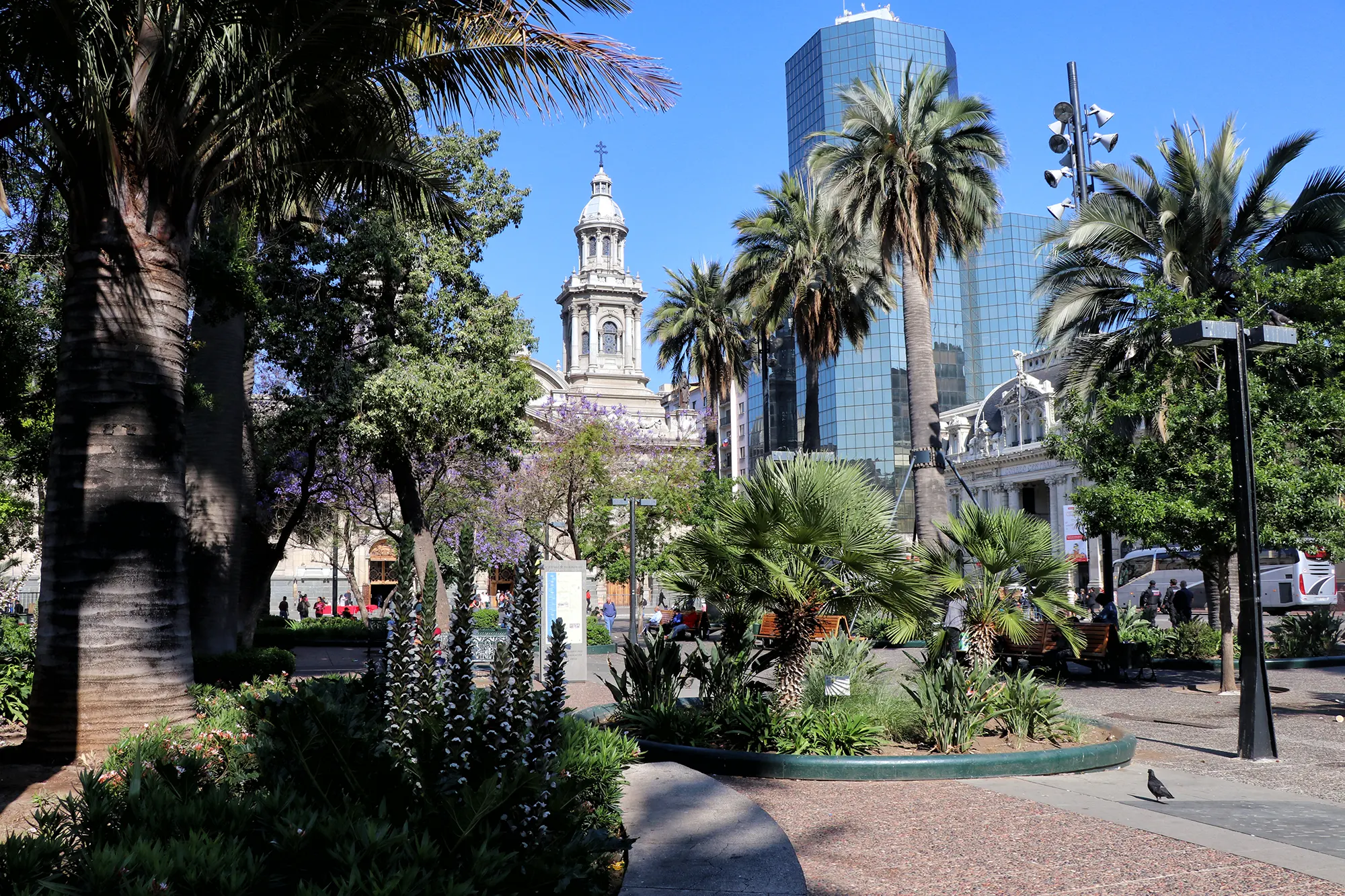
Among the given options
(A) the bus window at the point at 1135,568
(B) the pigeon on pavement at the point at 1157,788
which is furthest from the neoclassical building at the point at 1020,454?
(B) the pigeon on pavement at the point at 1157,788

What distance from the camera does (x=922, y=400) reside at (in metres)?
25.0

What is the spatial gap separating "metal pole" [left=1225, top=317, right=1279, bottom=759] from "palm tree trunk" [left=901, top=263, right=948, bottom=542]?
1401 centimetres

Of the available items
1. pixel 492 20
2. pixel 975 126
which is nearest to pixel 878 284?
pixel 975 126

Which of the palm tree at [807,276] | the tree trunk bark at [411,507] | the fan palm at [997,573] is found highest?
the palm tree at [807,276]

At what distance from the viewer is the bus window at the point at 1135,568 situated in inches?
1789

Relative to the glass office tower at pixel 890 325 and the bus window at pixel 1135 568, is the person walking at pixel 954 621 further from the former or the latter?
the glass office tower at pixel 890 325

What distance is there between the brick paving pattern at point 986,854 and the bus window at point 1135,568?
41935 millimetres

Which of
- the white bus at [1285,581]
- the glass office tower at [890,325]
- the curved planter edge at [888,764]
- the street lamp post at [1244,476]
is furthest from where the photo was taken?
the glass office tower at [890,325]

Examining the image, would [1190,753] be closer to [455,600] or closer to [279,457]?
[455,600]

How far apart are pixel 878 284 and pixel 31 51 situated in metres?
27.9

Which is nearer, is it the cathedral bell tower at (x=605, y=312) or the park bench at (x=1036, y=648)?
the park bench at (x=1036, y=648)

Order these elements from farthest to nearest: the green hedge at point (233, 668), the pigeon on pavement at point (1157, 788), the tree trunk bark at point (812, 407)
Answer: the tree trunk bark at point (812, 407)
the green hedge at point (233, 668)
the pigeon on pavement at point (1157, 788)

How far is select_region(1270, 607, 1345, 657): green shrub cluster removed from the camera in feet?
61.0

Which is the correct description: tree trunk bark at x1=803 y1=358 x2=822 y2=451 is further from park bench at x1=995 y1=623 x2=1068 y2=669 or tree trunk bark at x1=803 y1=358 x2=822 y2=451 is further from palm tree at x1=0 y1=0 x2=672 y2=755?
palm tree at x1=0 y1=0 x2=672 y2=755
